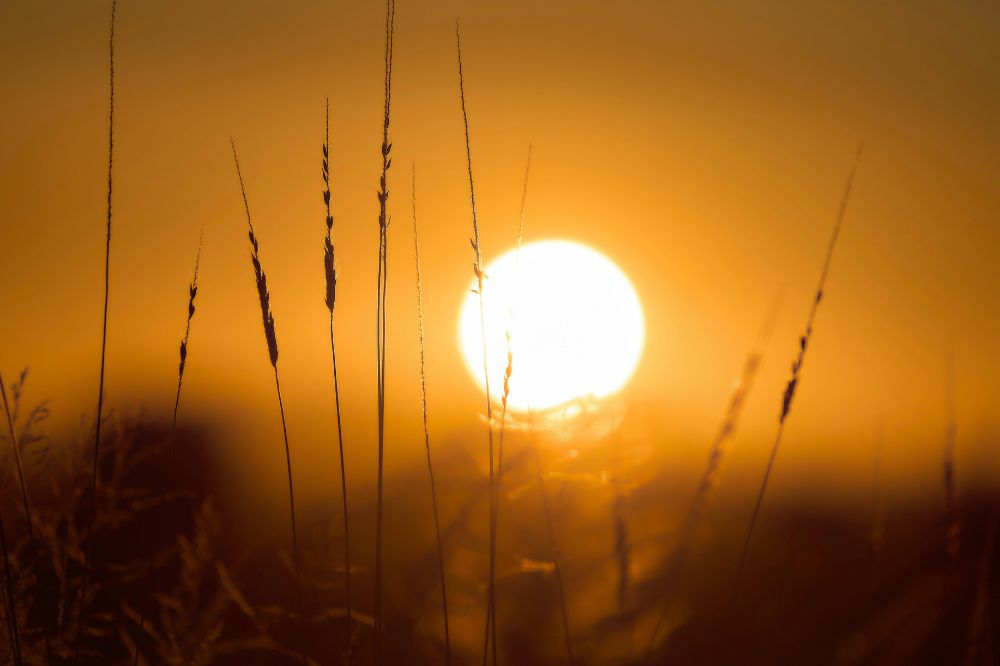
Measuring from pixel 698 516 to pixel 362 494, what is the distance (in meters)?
1.18

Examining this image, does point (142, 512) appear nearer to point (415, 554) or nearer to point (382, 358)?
point (382, 358)

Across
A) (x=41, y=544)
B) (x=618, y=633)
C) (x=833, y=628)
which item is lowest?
(x=833, y=628)

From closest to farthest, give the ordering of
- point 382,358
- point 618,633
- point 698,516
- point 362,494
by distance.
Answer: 1. point 698,516
2. point 382,358
3. point 618,633
4. point 362,494

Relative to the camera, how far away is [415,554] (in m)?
2.90

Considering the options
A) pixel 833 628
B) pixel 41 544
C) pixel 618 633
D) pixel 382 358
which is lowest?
pixel 833 628

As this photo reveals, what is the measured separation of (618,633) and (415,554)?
46.6 inches

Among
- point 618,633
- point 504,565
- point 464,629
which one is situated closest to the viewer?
point 618,633

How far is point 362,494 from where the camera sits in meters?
2.32

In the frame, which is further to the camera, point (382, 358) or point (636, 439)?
point (636, 439)

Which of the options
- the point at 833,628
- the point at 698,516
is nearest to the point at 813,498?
the point at 833,628

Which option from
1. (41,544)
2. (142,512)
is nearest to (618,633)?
(142,512)

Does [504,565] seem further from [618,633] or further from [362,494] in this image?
[618,633]

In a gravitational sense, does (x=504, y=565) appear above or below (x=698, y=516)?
below

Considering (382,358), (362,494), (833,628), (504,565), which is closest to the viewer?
(382,358)
